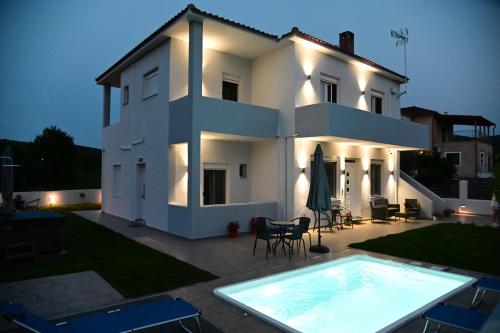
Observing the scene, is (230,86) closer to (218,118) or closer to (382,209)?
(218,118)

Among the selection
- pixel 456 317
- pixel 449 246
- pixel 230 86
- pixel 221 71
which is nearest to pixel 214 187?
pixel 230 86

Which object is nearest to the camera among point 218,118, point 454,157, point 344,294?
point 344,294

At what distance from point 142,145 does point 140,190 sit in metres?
1.98

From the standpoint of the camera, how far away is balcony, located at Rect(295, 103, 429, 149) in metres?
11.6

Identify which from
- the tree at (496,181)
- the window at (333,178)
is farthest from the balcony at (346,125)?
the tree at (496,181)

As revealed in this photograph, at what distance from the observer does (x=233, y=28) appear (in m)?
11.0

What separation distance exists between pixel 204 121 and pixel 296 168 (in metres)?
4.08

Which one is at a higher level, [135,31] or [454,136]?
[135,31]

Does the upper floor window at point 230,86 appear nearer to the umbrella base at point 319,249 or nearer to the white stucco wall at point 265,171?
the white stucco wall at point 265,171

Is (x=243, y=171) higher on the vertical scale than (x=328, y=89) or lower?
lower

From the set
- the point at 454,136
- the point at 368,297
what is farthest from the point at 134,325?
the point at 454,136

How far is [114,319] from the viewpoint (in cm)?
376

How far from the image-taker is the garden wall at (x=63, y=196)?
20.8m

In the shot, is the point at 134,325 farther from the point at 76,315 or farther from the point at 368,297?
the point at 368,297
